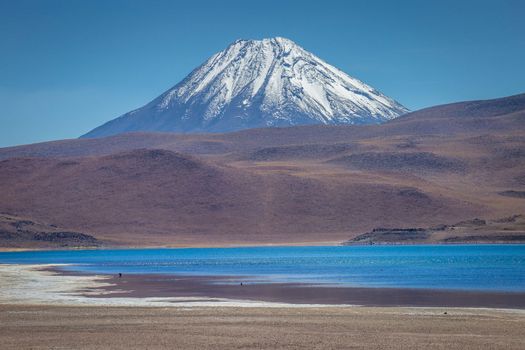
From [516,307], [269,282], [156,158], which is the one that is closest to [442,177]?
[156,158]

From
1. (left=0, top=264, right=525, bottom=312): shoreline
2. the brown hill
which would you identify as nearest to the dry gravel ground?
(left=0, top=264, right=525, bottom=312): shoreline

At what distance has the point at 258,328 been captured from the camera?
29.8 metres

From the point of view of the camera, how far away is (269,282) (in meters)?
55.0

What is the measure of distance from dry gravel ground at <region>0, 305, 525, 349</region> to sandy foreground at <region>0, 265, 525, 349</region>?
0.09ft

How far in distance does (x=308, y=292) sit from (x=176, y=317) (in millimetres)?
14037

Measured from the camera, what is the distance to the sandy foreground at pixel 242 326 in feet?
86.3

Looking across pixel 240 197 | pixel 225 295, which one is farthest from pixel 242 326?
pixel 240 197

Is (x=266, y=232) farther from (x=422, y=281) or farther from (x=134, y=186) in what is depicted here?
(x=422, y=281)

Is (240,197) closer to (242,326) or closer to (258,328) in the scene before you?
(242,326)

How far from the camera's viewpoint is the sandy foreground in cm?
2630

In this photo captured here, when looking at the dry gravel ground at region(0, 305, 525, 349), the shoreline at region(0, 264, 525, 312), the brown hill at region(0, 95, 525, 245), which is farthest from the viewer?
the brown hill at region(0, 95, 525, 245)

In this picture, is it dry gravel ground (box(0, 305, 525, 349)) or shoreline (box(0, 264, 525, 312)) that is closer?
dry gravel ground (box(0, 305, 525, 349))

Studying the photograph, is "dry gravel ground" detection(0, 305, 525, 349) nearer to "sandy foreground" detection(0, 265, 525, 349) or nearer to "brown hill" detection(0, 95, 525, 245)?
"sandy foreground" detection(0, 265, 525, 349)

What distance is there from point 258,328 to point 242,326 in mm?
756
